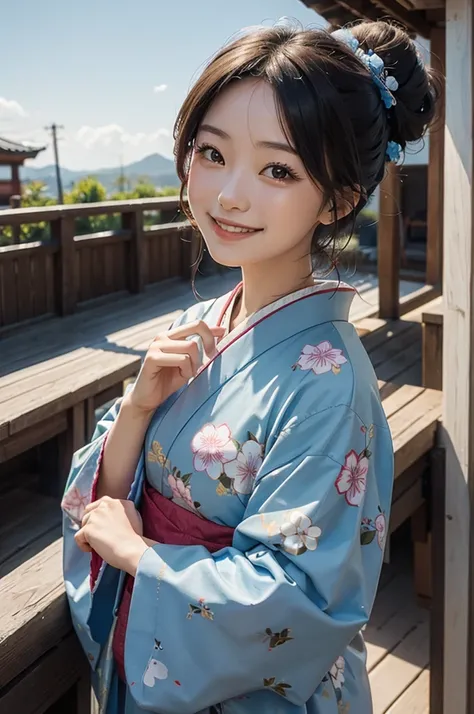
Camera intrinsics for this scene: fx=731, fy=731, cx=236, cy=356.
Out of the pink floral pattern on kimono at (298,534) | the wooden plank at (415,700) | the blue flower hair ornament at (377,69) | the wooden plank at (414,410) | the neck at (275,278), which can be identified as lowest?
the wooden plank at (415,700)

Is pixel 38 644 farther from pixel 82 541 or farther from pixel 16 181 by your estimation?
pixel 16 181

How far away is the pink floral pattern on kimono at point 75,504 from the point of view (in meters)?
1.38

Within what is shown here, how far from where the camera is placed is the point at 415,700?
3229 mm

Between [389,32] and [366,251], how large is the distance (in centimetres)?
1295

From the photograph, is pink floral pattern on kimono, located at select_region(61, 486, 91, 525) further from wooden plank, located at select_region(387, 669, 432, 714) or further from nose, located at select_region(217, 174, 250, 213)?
wooden plank, located at select_region(387, 669, 432, 714)

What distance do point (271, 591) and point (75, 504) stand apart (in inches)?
19.7

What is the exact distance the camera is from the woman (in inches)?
42.0

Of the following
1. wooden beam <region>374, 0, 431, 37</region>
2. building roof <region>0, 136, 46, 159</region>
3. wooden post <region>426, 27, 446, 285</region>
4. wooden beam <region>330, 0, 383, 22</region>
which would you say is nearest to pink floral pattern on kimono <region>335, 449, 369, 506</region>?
wooden beam <region>374, 0, 431, 37</region>

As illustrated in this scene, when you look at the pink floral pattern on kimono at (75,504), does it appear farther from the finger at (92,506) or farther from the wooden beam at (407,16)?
the wooden beam at (407,16)

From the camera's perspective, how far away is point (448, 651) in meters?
3.04

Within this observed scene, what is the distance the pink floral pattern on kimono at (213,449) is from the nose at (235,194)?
0.36 metres

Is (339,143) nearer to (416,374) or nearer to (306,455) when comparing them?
(306,455)

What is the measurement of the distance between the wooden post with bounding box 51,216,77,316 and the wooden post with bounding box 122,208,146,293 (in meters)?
0.90

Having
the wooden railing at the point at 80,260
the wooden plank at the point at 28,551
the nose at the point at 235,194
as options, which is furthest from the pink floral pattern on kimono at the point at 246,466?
the wooden railing at the point at 80,260
